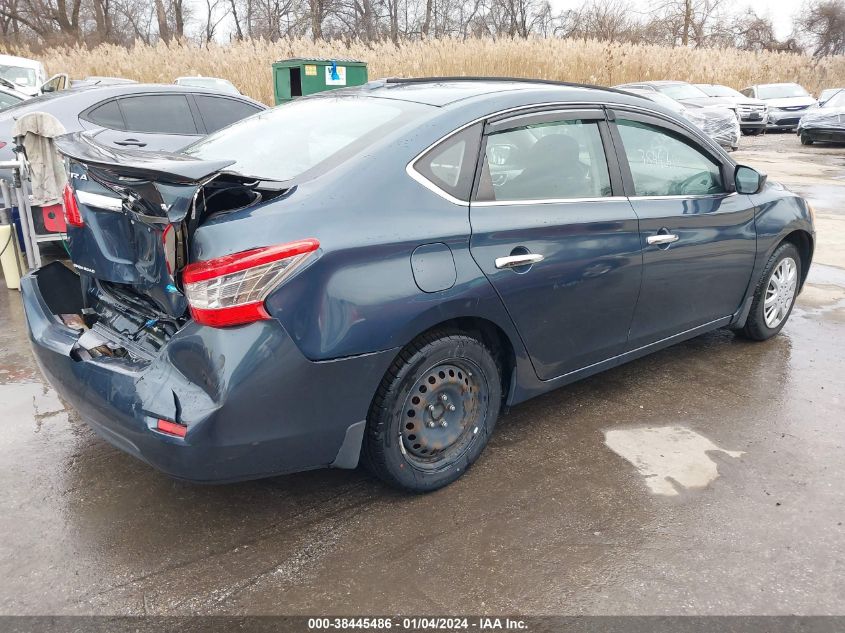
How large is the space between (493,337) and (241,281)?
47.2 inches

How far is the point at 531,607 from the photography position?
7.99 ft

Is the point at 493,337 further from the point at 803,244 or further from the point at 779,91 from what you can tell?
the point at 779,91

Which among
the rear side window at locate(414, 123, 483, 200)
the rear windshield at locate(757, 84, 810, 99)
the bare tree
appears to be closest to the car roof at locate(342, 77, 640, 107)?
the rear side window at locate(414, 123, 483, 200)

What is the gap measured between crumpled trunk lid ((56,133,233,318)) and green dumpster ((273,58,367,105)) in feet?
31.0

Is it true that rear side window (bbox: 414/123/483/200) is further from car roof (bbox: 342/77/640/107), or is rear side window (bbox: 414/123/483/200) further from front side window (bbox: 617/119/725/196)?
front side window (bbox: 617/119/725/196)

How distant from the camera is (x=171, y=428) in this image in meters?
2.45

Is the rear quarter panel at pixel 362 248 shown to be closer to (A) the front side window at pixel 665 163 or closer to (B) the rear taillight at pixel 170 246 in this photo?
(B) the rear taillight at pixel 170 246

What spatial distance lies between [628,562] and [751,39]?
213ft

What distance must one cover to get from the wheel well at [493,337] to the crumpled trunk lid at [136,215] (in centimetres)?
96

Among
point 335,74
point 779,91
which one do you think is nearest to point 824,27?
point 779,91

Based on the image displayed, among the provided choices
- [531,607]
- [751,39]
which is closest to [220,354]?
[531,607]

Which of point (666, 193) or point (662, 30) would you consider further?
point (662, 30)

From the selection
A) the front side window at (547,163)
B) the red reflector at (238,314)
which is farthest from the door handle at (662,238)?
the red reflector at (238,314)

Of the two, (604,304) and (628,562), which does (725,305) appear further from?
(628,562)
